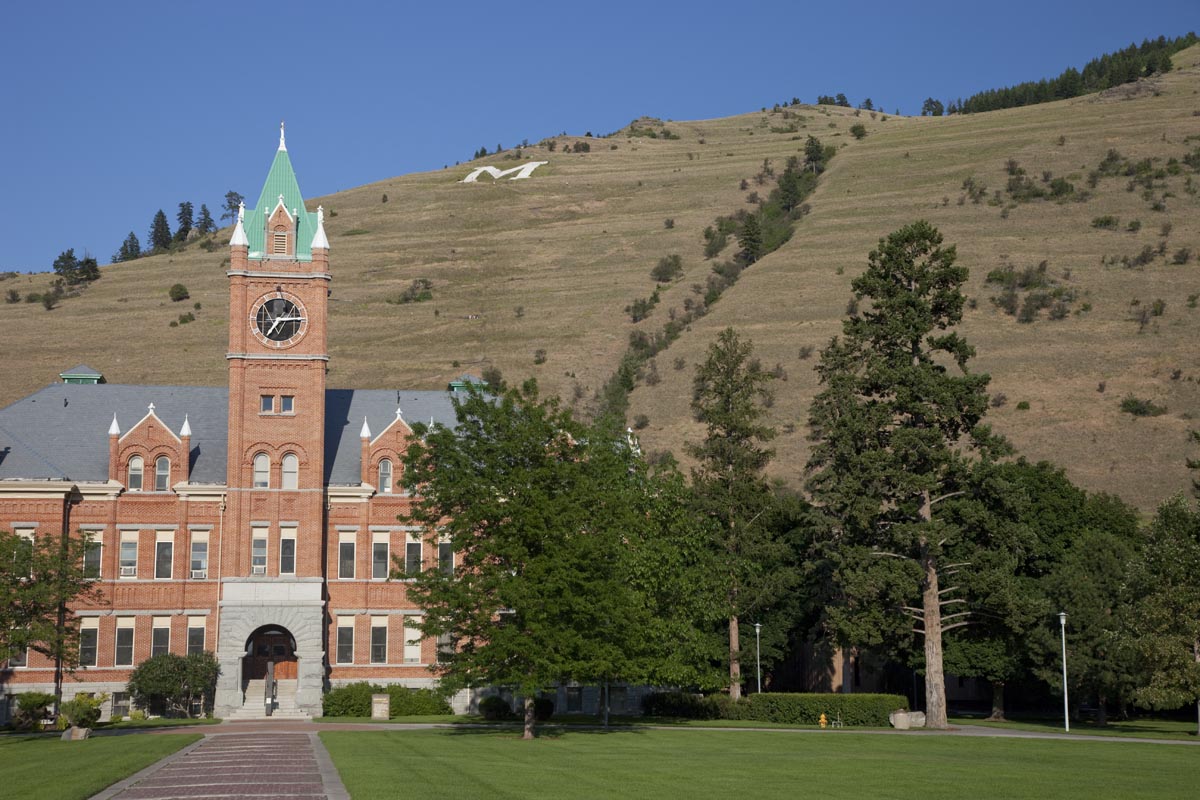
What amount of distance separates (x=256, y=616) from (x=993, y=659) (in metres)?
36.5

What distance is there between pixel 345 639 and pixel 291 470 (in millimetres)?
9204

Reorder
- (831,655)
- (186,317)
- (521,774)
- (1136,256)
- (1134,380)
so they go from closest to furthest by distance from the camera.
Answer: (521,774) < (831,655) < (1134,380) < (1136,256) < (186,317)

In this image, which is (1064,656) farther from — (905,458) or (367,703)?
(367,703)

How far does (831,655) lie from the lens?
268 ft

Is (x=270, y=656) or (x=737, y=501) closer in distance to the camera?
(x=737, y=501)

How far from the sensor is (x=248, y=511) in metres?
67.8

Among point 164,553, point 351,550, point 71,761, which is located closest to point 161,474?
point 164,553

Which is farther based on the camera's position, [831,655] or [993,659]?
[831,655]

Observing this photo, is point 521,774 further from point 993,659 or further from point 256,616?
point 993,659

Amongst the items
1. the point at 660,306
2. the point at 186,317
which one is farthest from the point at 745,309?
the point at 186,317

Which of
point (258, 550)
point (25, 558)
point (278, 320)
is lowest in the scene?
point (25, 558)

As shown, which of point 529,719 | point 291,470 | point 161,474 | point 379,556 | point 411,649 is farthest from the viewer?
point 379,556

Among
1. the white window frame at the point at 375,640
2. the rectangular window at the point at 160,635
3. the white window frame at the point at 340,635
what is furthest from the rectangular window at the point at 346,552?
the rectangular window at the point at 160,635

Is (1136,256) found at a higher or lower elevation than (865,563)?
higher
